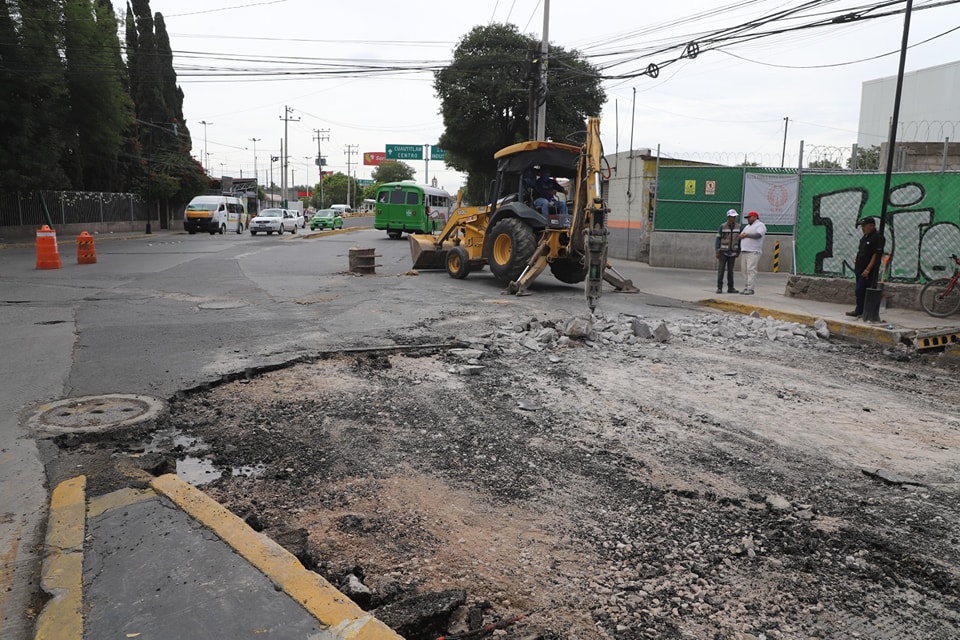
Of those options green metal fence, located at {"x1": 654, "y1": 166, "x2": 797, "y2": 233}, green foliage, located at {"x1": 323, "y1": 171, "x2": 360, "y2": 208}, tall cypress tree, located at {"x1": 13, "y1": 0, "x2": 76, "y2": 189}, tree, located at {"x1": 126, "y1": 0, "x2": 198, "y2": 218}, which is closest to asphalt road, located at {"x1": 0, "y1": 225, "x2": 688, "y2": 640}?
green metal fence, located at {"x1": 654, "y1": 166, "x2": 797, "y2": 233}

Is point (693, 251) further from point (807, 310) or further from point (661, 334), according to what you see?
point (661, 334)

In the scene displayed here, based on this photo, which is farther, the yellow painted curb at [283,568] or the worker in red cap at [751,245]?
the worker in red cap at [751,245]

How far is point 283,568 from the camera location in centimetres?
284

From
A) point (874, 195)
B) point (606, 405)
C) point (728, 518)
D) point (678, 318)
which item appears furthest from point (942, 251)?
point (728, 518)

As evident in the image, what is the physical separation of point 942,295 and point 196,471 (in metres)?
11.5

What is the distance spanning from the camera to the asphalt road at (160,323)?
390cm

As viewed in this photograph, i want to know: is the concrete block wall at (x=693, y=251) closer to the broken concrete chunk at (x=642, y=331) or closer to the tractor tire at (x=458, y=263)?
the tractor tire at (x=458, y=263)

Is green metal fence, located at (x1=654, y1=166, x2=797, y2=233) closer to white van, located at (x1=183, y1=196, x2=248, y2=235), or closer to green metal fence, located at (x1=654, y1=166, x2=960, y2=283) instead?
green metal fence, located at (x1=654, y1=166, x2=960, y2=283)

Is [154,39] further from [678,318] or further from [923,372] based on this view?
[923,372]

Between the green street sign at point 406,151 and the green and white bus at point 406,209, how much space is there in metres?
29.6

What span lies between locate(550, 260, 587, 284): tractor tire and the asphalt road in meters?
0.33

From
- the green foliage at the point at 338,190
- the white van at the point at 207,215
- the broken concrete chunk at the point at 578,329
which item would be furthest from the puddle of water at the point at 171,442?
the green foliage at the point at 338,190

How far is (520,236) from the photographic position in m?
13.0

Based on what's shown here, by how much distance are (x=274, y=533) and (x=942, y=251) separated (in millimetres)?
12429
